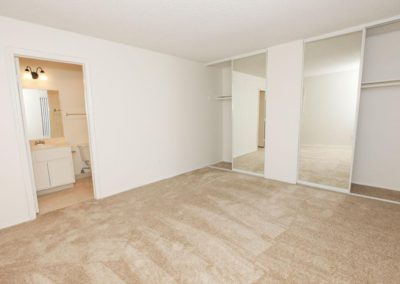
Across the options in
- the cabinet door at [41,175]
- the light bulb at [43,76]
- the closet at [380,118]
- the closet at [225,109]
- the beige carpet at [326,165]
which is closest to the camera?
the closet at [380,118]

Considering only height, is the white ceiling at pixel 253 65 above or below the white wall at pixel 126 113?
above

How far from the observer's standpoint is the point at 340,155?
359 centimetres

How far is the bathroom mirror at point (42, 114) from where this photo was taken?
11.7ft

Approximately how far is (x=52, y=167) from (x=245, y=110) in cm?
405

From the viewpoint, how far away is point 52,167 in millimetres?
3371

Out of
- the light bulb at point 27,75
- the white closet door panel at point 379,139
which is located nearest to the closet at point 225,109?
the white closet door panel at point 379,139

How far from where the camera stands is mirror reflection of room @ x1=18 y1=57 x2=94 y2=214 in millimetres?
3260

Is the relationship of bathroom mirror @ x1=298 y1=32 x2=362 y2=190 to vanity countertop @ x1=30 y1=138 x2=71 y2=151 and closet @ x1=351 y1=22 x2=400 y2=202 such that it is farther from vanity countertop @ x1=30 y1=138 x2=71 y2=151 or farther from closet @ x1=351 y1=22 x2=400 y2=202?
vanity countertop @ x1=30 y1=138 x2=71 y2=151

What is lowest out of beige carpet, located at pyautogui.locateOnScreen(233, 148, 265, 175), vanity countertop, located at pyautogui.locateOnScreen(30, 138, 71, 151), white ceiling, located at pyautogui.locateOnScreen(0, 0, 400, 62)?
beige carpet, located at pyautogui.locateOnScreen(233, 148, 265, 175)

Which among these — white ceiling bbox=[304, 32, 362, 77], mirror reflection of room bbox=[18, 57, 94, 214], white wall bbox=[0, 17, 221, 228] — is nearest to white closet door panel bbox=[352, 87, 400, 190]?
white ceiling bbox=[304, 32, 362, 77]

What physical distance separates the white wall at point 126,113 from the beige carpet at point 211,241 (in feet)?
1.67

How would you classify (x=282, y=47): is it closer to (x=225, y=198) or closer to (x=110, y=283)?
(x=225, y=198)

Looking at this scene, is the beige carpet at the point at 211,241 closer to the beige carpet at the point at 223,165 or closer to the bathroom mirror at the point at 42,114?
the beige carpet at the point at 223,165

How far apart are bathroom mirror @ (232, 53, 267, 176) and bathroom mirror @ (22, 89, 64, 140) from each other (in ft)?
12.0
